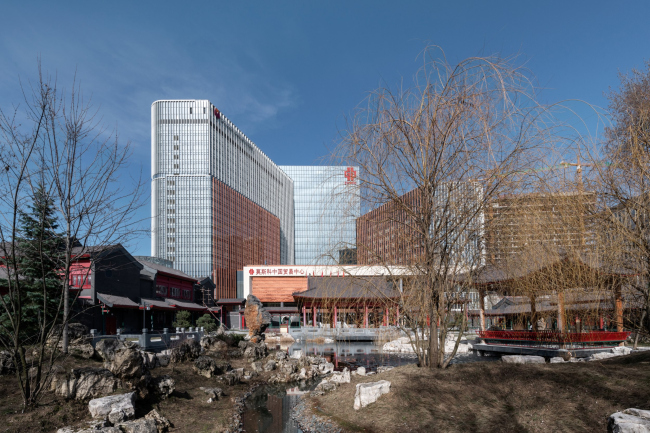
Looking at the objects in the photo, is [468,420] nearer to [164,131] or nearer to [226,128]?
[164,131]

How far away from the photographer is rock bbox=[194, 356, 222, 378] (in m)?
13.5

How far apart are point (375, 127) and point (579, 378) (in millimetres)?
5578

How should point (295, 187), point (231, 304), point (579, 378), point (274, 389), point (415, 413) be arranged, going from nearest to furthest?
1. point (415, 413)
2. point (579, 378)
3. point (274, 389)
4. point (231, 304)
5. point (295, 187)

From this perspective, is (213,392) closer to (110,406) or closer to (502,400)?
(110,406)

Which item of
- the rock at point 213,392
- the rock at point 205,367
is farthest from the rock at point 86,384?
the rock at point 205,367

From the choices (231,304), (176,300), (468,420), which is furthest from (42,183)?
(231,304)

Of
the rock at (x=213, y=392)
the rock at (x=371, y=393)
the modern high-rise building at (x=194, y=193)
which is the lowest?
the rock at (x=213, y=392)

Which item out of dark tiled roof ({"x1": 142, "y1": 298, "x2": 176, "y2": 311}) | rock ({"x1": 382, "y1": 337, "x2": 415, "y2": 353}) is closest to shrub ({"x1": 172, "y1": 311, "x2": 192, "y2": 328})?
dark tiled roof ({"x1": 142, "y1": 298, "x2": 176, "y2": 311})

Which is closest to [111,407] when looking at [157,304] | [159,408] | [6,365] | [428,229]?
[159,408]

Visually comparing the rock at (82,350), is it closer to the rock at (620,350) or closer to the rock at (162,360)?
the rock at (162,360)

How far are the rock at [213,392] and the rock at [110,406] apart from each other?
12.0 feet

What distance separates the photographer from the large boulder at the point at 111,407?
743 cm

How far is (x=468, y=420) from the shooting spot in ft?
20.7

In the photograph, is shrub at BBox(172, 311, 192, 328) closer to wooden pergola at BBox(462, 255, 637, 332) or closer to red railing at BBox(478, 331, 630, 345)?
red railing at BBox(478, 331, 630, 345)
